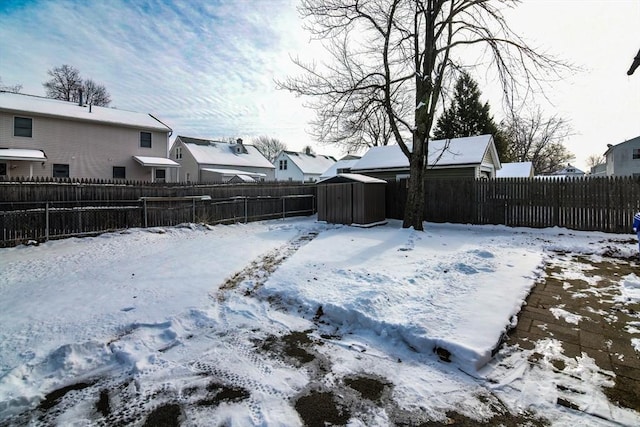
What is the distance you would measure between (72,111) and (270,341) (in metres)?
23.4

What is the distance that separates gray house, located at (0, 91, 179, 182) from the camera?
17750mm

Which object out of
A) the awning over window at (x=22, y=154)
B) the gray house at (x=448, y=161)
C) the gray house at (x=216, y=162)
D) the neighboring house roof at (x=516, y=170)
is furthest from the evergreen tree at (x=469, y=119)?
the awning over window at (x=22, y=154)

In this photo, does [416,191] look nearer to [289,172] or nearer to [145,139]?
[145,139]

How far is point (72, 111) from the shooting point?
66.4 ft

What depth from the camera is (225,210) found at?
12766mm

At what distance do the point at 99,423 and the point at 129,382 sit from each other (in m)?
0.48

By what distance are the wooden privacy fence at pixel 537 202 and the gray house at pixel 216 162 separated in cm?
1888

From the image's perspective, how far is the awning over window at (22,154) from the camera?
16.3 m

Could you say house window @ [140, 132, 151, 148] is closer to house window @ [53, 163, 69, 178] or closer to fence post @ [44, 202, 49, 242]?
house window @ [53, 163, 69, 178]

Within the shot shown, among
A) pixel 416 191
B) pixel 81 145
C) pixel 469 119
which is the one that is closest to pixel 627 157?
pixel 469 119

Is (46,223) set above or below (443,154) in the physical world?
below

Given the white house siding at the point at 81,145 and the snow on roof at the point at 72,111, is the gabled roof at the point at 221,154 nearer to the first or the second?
the snow on roof at the point at 72,111

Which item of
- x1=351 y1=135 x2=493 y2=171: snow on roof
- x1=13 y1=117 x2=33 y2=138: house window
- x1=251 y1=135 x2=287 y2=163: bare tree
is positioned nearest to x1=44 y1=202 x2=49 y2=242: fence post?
x1=351 y1=135 x2=493 y2=171: snow on roof

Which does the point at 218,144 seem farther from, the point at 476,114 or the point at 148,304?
the point at 148,304
